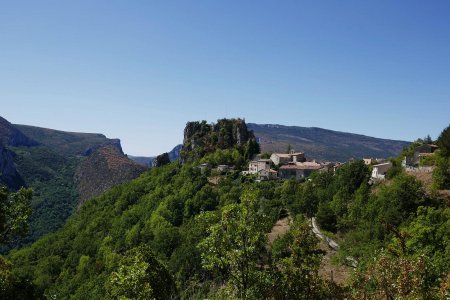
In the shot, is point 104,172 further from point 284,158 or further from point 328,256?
point 328,256

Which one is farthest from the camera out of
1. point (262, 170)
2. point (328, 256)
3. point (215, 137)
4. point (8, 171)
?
point (8, 171)

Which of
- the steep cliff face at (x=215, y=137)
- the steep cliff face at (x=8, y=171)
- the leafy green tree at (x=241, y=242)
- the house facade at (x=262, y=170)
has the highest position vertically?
the steep cliff face at (x=215, y=137)

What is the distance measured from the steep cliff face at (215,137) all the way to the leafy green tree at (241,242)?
303ft

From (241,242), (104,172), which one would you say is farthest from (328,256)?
(104,172)

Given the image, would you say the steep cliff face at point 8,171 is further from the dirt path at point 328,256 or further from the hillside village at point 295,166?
the dirt path at point 328,256

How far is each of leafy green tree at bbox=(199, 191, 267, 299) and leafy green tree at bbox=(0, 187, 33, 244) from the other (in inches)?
265

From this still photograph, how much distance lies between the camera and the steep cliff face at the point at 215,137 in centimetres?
10956

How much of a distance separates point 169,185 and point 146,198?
6231mm

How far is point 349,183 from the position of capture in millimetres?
63531

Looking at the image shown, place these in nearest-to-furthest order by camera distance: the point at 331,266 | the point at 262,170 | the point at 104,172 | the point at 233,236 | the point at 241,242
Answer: the point at 241,242 → the point at 233,236 → the point at 331,266 → the point at 262,170 → the point at 104,172

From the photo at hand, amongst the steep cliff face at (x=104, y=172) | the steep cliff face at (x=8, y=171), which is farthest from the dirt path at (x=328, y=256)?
the steep cliff face at (x=8, y=171)

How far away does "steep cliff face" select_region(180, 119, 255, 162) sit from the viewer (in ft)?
359

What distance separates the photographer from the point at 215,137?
11262cm

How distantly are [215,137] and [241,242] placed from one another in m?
98.7
